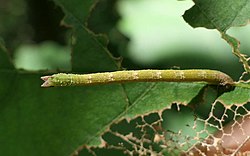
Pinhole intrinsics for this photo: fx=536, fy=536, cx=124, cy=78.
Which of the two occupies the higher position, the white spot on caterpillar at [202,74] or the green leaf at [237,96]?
the white spot on caterpillar at [202,74]

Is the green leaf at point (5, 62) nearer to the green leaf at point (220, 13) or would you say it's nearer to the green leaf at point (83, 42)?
the green leaf at point (83, 42)

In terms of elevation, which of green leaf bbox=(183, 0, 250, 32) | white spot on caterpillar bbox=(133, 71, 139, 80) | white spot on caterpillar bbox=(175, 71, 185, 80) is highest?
green leaf bbox=(183, 0, 250, 32)

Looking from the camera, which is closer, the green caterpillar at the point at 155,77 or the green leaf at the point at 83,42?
the green caterpillar at the point at 155,77

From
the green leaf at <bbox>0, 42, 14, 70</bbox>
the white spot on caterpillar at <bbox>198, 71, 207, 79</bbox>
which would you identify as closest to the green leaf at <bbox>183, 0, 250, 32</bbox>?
the white spot on caterpillar at <bbox>198, 71, 207, 79</bbox>

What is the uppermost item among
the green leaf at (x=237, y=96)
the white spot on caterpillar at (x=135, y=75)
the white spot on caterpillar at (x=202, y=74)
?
Answer: the white spot on caterpillar at (x=202, y=74)

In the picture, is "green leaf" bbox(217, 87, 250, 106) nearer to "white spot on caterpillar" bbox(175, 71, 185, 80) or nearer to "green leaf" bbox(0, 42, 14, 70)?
"white spot on caterpillar" bbox(175, 71, 185, 80)

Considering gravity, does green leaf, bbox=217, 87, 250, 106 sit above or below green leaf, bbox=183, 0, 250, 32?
below

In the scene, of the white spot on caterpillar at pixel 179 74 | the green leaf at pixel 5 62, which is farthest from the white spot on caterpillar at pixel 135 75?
the green leaf at pixel 5 62

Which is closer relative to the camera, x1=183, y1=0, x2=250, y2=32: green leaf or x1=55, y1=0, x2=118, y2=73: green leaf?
x1=183, y1=0, x2=250, y2=32: green leaf
